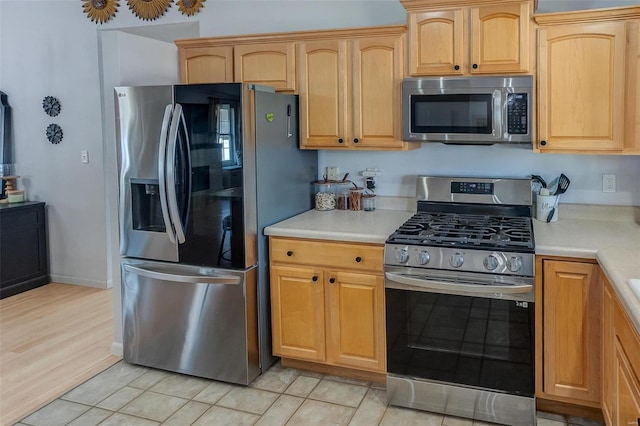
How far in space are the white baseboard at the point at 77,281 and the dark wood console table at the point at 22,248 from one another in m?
0.07

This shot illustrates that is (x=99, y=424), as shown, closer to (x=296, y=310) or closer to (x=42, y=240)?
(x=296, y=310)

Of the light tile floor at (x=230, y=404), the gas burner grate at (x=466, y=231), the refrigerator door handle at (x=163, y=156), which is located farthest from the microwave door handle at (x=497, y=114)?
the refrigerator door handle at (x=163, y=156)

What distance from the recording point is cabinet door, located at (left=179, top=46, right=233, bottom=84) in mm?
3586

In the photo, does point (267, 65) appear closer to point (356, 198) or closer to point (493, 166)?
point (356, 198)

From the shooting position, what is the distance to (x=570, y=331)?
8.50 feet

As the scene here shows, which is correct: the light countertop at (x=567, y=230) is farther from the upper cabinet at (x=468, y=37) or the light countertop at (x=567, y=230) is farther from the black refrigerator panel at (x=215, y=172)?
the upper cabinet at (x=468, y=37)

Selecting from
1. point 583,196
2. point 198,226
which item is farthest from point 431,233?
point 198,226

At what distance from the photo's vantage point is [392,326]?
282 cm

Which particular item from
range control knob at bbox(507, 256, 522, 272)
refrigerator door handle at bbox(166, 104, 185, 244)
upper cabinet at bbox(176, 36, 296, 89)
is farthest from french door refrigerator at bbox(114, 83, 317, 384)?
range control knob at bbox(507, 256, 522, 272)

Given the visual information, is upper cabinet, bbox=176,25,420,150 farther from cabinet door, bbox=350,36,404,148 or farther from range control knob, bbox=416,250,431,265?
range control knob, bbox=416,250,431,265

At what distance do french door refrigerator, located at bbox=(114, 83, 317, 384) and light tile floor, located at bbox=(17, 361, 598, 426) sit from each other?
11cm

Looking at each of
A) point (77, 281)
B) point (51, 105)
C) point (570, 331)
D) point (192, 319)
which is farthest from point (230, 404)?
point (51, 105)

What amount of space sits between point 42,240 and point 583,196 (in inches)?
175

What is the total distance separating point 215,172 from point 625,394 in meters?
2.09
